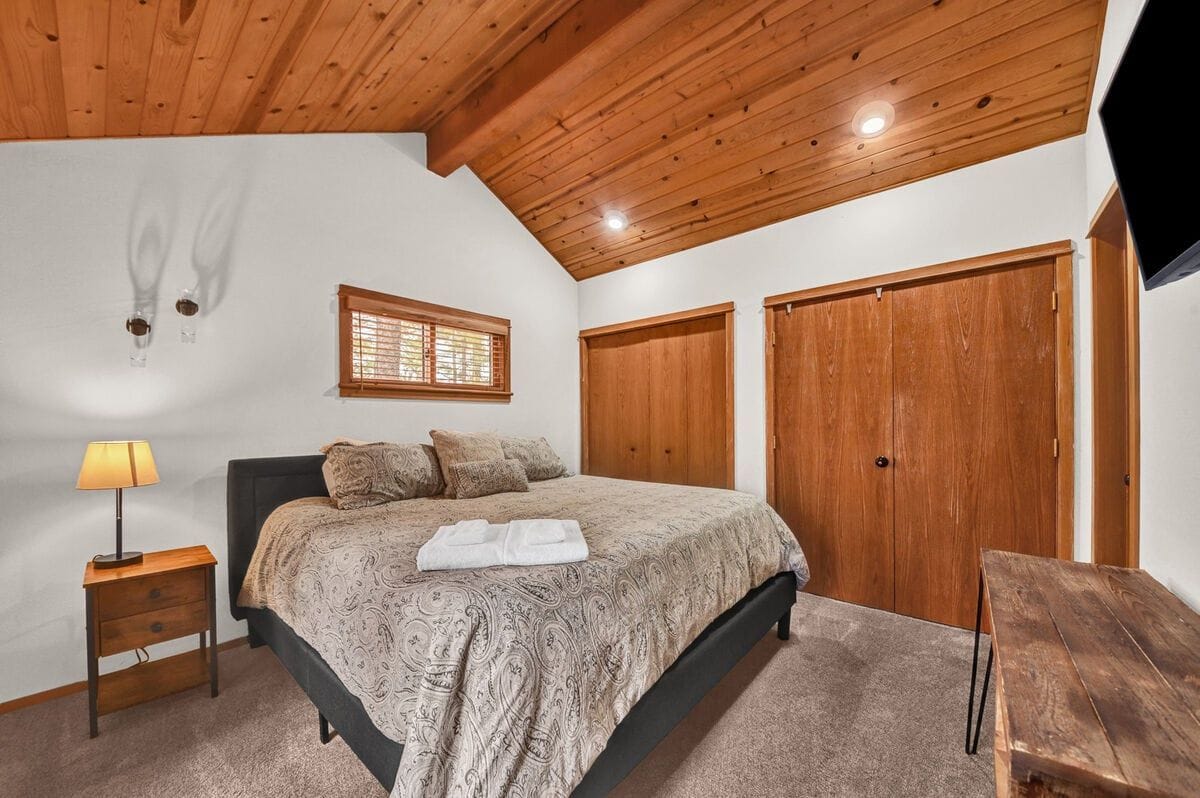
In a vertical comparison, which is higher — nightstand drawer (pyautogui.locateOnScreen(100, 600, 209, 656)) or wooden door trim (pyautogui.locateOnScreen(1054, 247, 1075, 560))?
wooden door trim (pyautogui.locateOnScreen(1054, 247, 1075, 560))

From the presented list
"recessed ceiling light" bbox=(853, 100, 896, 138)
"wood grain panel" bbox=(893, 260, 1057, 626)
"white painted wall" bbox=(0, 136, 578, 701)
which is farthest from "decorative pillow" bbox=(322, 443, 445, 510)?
"recessed ceiling light" bbox=(853, 100, 896, 138)

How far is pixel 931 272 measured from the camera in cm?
272

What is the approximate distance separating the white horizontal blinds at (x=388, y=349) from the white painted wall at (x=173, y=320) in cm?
15

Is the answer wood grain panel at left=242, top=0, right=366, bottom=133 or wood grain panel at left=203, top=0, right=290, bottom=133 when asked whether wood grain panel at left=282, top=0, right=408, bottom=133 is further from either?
wood grain panel at left=203, top=0, right=290, bottom=133

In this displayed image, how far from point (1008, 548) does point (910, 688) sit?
103 cm

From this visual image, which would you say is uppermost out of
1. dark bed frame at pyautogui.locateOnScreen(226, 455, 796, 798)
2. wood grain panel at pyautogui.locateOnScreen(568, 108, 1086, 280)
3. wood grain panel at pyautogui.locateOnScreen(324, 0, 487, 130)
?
wood grain panel at pyautogui.locateOnScreen(324, 0, 487, 130)

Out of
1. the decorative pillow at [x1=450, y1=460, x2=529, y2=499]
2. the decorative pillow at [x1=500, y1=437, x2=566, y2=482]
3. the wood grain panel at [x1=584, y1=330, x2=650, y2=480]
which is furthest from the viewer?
the wood grain panel at [x1=584, y1=330, x2=650, y2=480]

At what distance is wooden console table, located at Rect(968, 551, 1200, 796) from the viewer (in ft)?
2.11

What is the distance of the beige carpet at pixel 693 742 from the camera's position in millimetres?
1568

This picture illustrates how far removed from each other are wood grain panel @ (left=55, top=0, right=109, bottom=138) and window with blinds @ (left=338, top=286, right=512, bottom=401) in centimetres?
121

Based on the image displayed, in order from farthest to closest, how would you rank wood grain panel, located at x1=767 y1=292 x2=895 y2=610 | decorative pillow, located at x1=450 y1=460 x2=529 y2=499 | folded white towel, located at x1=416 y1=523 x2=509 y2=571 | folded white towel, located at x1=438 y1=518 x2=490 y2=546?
wood grain panel, located at x1=767 y1=292 x2=895 y2=610 → decorative pillow, located at x1=450 y1=460 x2=529 y2=499 → folded white towel, located at x1=438 y1=518 x2=490 y2=546 → folded white towel, located at x1=416 y1=523 x2=509 y2=571

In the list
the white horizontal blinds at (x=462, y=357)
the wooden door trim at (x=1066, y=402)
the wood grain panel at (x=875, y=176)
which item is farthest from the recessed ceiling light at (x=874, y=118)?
the white horizontal blinds at (x=462, y=357)

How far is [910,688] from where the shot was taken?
82.6 inches

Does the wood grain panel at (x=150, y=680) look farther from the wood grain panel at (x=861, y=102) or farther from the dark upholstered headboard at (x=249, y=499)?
the wood grain panel at (x=861, y=102)
